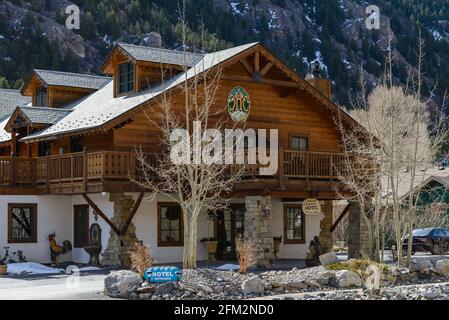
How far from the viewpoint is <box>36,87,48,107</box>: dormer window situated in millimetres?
35938

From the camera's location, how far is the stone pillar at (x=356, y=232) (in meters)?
31.3

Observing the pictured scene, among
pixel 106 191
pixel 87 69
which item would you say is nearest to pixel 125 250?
pixel 106 191

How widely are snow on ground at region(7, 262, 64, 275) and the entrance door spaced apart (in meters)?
6.25

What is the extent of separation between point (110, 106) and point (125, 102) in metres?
0.87

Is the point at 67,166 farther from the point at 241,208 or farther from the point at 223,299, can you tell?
the point at 223,299

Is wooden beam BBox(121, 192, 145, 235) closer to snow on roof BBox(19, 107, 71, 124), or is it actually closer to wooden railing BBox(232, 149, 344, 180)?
wooden railing BBox(232, 149, 344, 180)

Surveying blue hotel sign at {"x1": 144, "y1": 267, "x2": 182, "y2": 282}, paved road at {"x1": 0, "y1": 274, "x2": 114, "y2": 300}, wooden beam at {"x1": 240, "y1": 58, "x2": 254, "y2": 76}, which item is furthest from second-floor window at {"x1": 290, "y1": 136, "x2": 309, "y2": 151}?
blue hotel sign at {"x1": 144, "y1": 267, "x2": 182, "y2": 282}

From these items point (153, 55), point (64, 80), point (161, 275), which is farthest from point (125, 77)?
point (161, 275)

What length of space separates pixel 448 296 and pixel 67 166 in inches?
592

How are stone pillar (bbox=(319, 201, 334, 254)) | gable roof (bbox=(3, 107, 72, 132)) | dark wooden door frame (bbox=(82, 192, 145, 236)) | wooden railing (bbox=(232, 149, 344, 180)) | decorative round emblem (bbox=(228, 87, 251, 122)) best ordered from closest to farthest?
dark wooden door frame (bbox=(82, 192, 145, 236))
wooden railing (bbox=(232, 149, 344, 180))
decorative round emblem (bbox=(228, 87, 251, 122))
gable roof (bbox=(3, 107, 72, 132))
stone pillar (bbox=(319, 201, 334, 254))

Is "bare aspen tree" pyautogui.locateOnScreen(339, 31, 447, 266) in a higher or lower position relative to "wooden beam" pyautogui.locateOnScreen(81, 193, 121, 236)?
higher

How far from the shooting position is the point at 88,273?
26062 millimetres

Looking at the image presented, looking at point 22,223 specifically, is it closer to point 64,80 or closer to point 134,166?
point 134,166

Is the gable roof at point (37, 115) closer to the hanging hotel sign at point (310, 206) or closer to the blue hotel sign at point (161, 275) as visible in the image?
the hanging hotel sign at point (310, 206)
